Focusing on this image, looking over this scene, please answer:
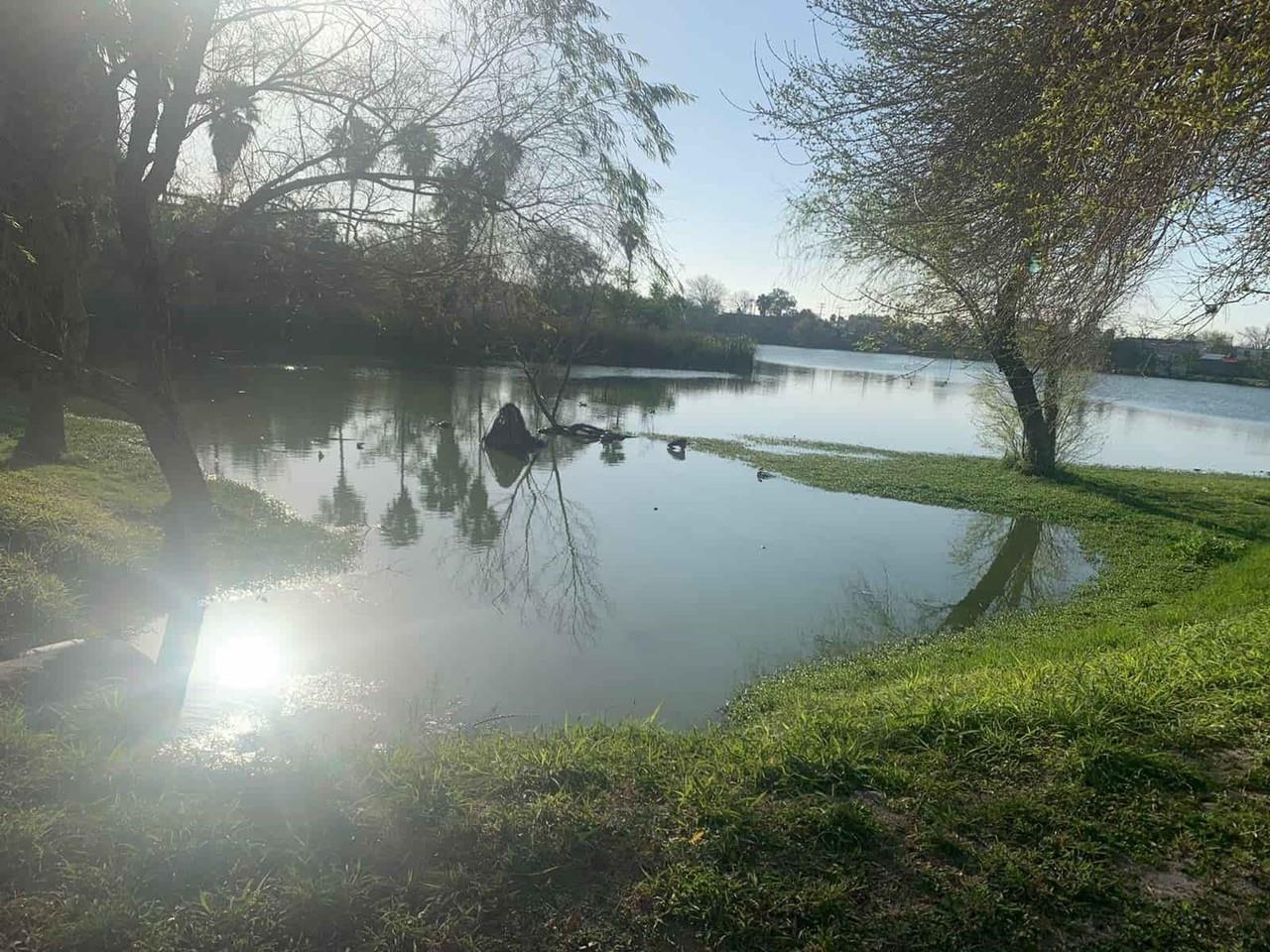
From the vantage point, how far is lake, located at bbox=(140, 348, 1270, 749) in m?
6.36

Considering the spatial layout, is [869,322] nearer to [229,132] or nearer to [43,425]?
[229,132]

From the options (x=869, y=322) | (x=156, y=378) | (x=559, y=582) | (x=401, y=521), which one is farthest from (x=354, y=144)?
(x=869, y=322)

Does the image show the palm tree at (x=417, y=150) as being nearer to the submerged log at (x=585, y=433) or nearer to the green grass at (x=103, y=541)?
the green grass at (x=103, y=541)

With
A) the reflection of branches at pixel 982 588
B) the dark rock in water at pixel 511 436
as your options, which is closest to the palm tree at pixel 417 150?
the reflection of branches at pixel 982 588

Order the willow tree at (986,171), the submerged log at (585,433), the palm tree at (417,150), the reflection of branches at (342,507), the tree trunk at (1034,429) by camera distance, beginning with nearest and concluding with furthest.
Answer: the willow tree at (986,171) → the palm tree at (417,150) → the reflection of branches at (342,507) → the tree trunk at (1034,429) → the submerged log at (585,433)

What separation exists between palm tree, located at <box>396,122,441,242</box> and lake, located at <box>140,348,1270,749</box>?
430cm

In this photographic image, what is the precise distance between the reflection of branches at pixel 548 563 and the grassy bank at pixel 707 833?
3996 mm

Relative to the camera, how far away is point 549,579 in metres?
9.96

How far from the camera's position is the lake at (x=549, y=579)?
636cm

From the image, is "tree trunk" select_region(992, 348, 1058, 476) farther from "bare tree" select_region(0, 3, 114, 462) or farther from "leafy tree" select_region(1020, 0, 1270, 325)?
"bare tree" select_region(0, 3, 114, 462)

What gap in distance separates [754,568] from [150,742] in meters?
7.65

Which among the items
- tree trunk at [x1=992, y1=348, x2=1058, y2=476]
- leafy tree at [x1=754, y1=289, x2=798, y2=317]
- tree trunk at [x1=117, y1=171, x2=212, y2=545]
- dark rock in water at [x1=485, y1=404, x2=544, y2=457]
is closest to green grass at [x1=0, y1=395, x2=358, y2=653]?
tree trunk at [x1=117, y1=171, x2=212, y2=545]

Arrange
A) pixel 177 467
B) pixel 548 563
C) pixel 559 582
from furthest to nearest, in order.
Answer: pixel 548 563, pixel 559 582, pixel 177 467

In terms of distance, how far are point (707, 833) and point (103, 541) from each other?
23.5 feet
